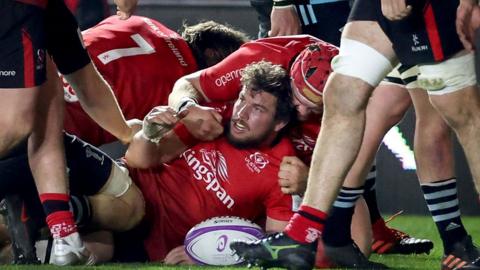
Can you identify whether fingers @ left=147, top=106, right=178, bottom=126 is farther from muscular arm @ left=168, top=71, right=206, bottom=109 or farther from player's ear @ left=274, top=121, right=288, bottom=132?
player's ear @ left=274, top=121, right=288, bottom=132

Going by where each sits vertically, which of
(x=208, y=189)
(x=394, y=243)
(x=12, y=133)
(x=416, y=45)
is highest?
(x=416, y=45)

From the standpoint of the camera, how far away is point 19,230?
5.32 metres

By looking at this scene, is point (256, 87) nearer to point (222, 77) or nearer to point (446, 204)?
point (222, 77)

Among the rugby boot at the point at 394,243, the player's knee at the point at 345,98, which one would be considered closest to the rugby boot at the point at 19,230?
the player's knee at the point at 345,98

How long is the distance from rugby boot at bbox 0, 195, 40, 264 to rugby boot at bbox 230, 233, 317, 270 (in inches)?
46.1

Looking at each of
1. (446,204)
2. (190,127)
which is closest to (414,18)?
(446,204)

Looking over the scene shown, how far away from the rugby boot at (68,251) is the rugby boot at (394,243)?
5.19 feet

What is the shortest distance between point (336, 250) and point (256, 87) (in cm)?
76

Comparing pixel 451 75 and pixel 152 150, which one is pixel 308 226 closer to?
pixel 451 75

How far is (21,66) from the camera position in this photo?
5.03m

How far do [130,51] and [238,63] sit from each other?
0.94 m

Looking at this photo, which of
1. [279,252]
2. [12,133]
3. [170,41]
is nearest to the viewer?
[279,252]

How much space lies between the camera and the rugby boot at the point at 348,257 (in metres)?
5.31

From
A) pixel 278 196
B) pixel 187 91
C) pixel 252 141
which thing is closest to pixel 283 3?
pixel 187 91
